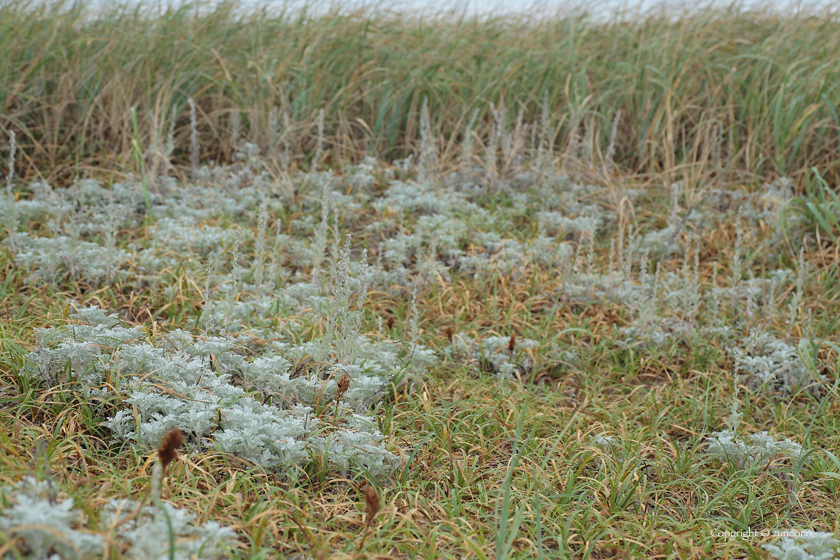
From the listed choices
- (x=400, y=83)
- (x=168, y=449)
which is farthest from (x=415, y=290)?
(x=400, y=83)

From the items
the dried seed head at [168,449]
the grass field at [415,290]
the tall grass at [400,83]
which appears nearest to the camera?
the dried seed head at [168,449]

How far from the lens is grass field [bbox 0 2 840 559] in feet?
7.95

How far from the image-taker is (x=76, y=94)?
21.1 feet

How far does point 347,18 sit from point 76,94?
9.28ft

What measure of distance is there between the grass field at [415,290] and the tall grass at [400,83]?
0.05 meters

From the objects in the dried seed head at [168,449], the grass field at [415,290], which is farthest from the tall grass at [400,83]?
the dried seed head at [168,449]

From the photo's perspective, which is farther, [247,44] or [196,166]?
[247,44]

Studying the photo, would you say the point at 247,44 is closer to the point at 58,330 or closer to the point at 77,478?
the point at 58,330

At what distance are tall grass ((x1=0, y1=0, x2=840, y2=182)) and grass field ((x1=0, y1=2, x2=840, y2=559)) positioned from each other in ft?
0.15

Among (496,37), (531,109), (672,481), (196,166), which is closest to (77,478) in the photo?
(672,481)

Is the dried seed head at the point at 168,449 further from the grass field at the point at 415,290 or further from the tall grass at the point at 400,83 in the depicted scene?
the tall grass at the point at 400,83

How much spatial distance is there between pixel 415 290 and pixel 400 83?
12.5 feet

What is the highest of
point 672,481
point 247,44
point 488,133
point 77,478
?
point 247,44

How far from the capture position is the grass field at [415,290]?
2.42 metres
